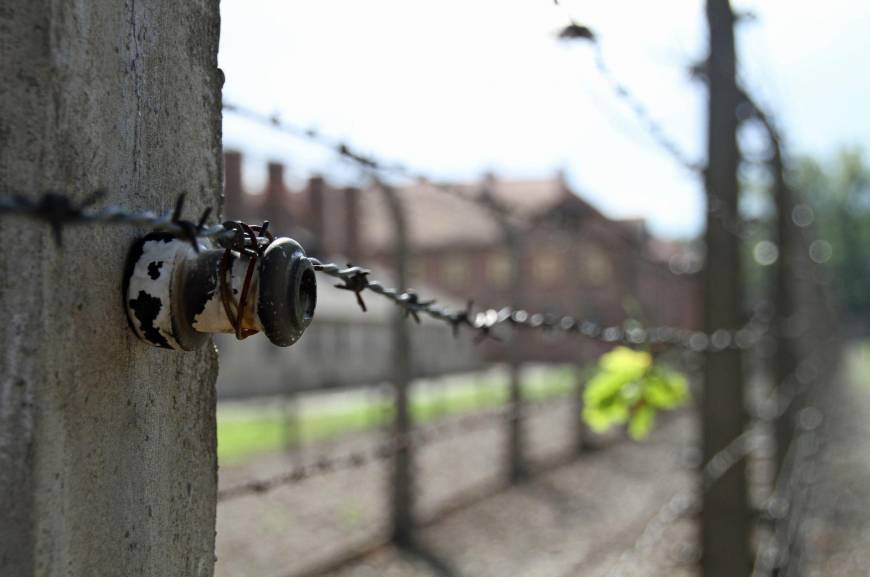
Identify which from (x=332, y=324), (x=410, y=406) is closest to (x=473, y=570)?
(x=410, y=406)

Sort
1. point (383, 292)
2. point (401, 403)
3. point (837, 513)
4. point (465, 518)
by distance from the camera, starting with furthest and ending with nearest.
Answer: point (837, 513) < point (465, 518) < point (401, 403) < point (383, 292)

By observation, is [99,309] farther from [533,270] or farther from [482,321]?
[533,270]

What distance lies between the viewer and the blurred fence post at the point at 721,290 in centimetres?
337

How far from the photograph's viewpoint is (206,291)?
37.1 inches

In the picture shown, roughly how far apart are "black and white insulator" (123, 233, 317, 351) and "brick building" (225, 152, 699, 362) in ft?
11.4

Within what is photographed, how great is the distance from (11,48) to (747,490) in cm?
324

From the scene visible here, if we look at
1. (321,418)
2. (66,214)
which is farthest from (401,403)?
(321,418)

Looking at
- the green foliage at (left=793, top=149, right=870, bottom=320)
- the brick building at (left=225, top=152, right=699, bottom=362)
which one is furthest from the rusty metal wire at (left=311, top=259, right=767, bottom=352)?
the green foliage at (left=793, top=149, right=870, bottom=320)

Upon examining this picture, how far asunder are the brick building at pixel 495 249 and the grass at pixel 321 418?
1.34 meters

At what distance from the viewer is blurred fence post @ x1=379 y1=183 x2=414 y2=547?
228 inches

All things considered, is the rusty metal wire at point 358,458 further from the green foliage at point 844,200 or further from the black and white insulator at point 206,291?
the green foliage at point 844,200

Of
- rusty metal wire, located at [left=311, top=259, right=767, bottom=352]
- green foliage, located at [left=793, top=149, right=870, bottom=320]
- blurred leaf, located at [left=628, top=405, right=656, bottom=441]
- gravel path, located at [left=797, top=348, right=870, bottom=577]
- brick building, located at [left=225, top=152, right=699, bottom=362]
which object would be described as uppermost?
green foliage, located at [left=793, top=149, right=870, bottom=320]

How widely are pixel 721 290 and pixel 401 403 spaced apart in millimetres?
2891

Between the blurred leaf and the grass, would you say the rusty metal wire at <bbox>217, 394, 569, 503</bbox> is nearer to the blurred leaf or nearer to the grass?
the grass
